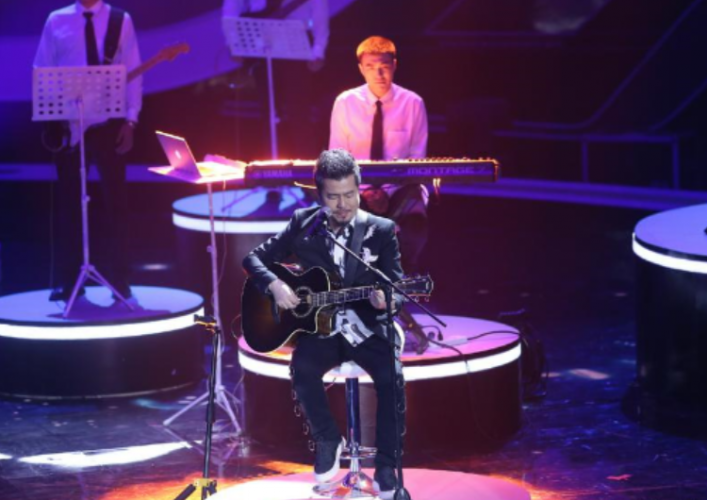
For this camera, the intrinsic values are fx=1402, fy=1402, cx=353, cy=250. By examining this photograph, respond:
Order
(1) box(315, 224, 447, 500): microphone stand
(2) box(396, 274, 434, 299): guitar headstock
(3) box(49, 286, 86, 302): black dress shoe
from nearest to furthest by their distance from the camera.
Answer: (1) box(315, 224, 447, 500): microphone stand → (2) box(396, 274, 434, 299): guitar headstock → (3) box(49, 286, 86, 302): black dress shoe

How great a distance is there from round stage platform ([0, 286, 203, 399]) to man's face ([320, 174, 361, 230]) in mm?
2729

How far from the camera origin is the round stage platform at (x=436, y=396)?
6715mm

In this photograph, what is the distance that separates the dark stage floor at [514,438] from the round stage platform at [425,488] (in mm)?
134

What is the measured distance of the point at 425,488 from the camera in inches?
232

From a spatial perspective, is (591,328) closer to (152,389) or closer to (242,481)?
(152,389)

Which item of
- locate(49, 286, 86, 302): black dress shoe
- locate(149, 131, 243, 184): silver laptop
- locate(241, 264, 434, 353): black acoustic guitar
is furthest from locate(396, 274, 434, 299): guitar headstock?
locate(49, 286, 86, 302): black dress shoe

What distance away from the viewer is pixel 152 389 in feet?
26.5

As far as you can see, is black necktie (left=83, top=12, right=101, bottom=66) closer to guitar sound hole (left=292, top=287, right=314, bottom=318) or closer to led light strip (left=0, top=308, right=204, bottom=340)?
led light strip (left=0, top=308, right=204, bottom=340)

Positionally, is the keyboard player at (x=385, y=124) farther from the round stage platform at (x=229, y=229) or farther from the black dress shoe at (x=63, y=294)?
the black dress shoe at (x=63, y=294)

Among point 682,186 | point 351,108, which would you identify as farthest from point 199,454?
point 682,186

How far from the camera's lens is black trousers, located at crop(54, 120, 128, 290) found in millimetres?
8336

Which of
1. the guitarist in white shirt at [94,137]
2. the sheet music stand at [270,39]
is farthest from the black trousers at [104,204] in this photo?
the sheet music stand at [270,39]

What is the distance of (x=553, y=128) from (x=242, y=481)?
635cm

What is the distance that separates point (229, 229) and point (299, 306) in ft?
12.9
